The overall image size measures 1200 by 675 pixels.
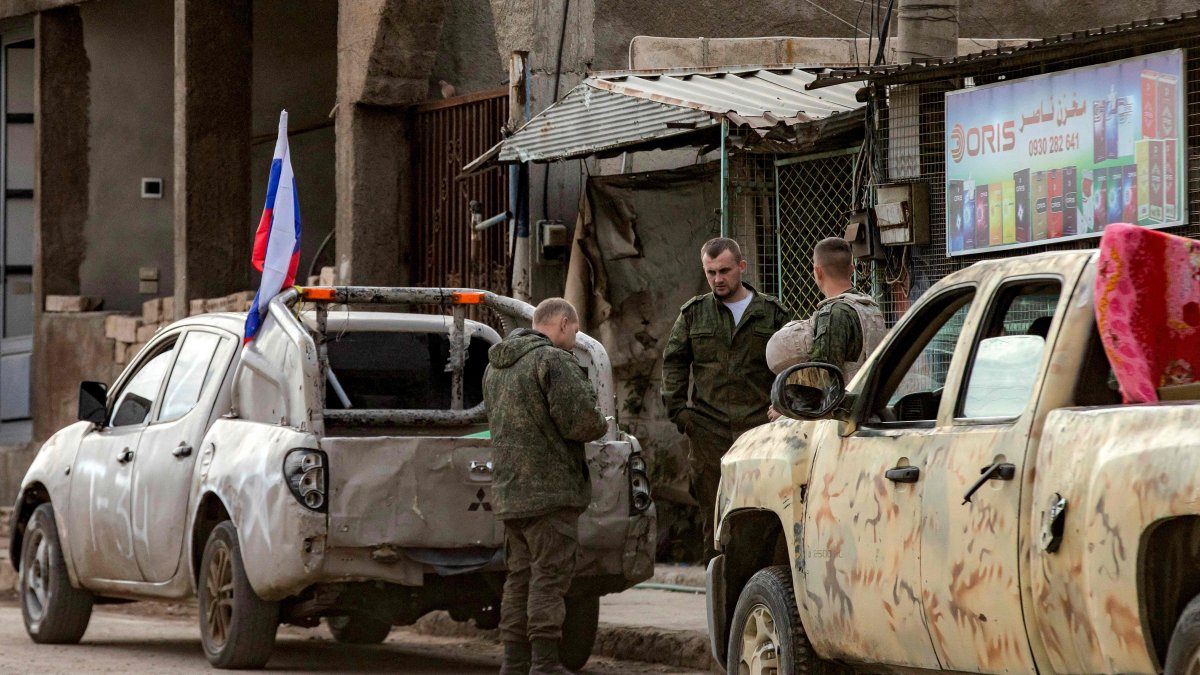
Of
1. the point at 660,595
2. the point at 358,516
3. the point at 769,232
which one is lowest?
the point at 660,595

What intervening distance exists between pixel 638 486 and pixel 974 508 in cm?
398

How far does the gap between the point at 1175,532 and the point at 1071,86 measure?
16.4 ft

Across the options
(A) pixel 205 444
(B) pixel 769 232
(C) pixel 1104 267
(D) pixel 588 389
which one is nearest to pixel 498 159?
(B) pixel 769 232

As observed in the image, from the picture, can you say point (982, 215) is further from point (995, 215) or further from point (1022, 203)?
point (1022, 203)

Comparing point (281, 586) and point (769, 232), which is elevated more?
point (769, 232)

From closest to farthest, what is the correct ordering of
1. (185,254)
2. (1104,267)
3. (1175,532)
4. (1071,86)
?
(1175,532) < (1104,267) < (1071,86) < (185,254)

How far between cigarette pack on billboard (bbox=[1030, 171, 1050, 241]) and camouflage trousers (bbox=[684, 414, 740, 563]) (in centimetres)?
185

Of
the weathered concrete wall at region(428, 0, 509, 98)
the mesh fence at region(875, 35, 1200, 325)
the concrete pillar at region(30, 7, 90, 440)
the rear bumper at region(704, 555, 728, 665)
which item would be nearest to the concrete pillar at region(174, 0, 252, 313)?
the concrete pillar at region(30, 7, 90, 440)

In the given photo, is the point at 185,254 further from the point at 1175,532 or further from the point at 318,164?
the point at 1175,532

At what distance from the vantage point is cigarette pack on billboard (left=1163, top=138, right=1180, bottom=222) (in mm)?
8742

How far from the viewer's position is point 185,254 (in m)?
18.1

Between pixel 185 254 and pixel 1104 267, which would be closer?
pixel 1104 267

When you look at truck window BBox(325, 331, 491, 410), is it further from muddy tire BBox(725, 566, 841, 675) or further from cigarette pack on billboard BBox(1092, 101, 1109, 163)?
muddy tire BBox(725, 566, 841, 675)

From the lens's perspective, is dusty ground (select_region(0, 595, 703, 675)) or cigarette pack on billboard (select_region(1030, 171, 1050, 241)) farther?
dusty ground (select_region(0, 595, 703, 675))
